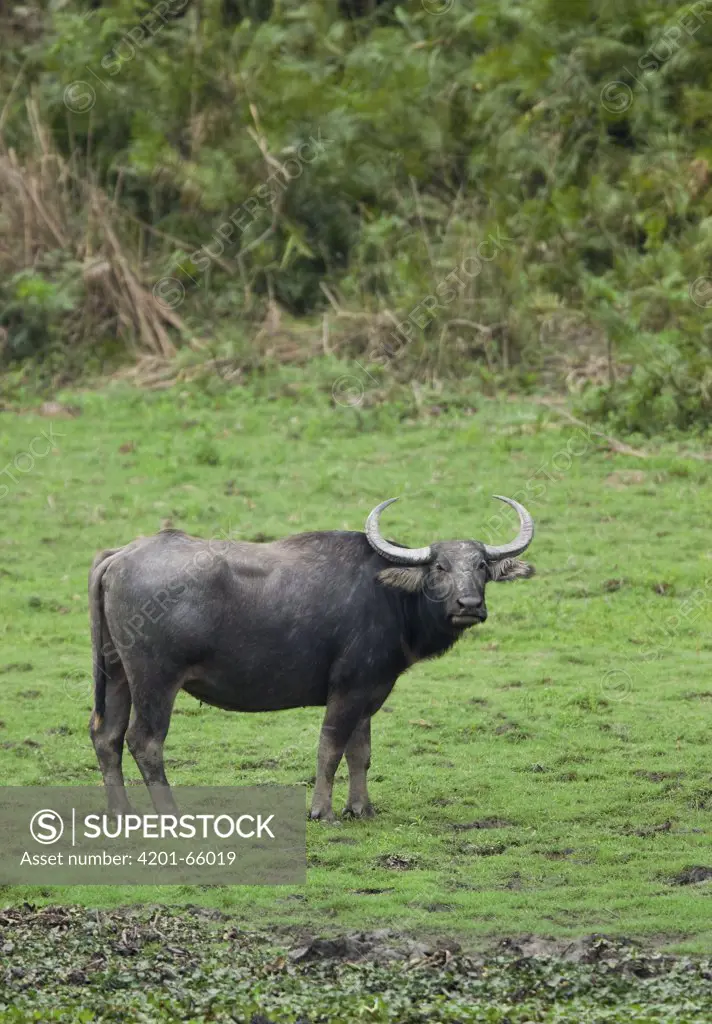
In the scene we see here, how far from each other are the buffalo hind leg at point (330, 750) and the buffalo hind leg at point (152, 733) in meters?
0.78

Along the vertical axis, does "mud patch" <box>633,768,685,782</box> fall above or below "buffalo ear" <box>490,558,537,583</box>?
below

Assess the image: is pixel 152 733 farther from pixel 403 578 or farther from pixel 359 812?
pixel 403 578

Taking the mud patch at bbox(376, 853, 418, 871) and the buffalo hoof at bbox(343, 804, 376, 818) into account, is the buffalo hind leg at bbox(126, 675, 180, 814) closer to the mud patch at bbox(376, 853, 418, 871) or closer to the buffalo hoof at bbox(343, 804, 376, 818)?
the buffalo hoof at bbox(343, 804, 376, 818)

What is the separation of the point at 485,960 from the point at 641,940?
73cm

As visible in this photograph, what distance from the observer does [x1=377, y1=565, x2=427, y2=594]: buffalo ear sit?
982 cm

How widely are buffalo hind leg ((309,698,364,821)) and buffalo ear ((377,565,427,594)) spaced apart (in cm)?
70

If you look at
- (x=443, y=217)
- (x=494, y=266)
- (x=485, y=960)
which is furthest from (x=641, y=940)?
(x=443, y=217)

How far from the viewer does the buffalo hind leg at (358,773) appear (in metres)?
9.74

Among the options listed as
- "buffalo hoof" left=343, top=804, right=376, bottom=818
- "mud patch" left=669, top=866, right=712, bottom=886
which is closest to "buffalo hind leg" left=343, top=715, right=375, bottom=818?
"buffalo hoof" left=343, top=804, right=376, bottom=818

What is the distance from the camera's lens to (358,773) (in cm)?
979

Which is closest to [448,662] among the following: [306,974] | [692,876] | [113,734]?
[113,734]

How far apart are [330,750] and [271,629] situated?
719 mm

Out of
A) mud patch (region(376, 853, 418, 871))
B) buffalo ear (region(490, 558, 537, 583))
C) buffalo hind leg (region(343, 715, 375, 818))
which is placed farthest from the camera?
buffalo ear (region(490, 558, 537, 583))

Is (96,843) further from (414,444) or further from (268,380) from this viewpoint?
(268,380)
